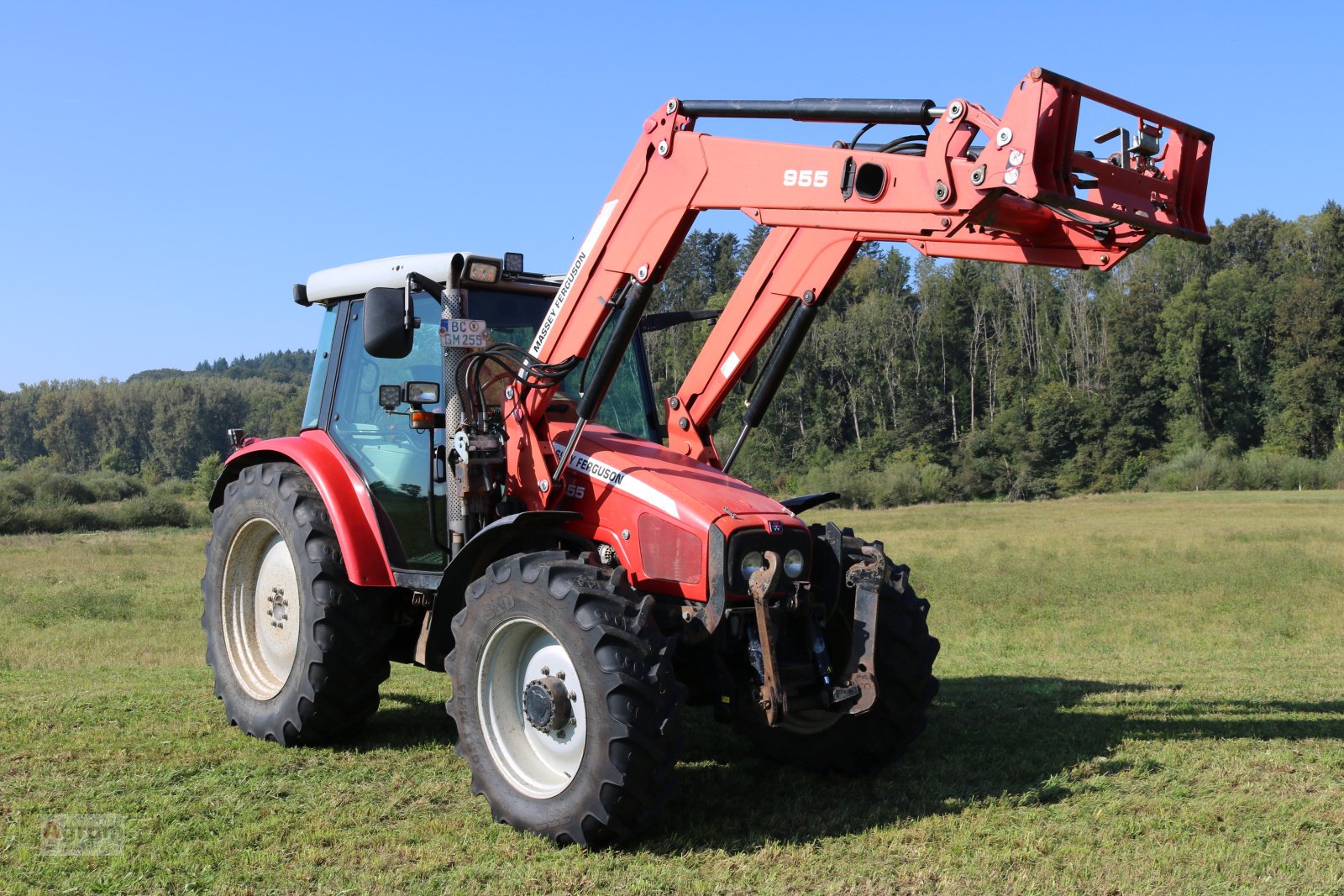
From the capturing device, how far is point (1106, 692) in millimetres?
9648

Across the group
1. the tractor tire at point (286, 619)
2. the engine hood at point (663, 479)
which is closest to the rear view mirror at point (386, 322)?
the engine hood at point (663, 479)

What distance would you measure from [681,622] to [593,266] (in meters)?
2.04

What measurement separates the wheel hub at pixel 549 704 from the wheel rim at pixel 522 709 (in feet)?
0.09

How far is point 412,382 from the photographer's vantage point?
23.4ft

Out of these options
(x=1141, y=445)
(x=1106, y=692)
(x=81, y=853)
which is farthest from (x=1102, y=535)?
(x=1141, y=445)

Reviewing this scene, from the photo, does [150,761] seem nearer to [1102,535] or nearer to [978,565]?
[978,565]

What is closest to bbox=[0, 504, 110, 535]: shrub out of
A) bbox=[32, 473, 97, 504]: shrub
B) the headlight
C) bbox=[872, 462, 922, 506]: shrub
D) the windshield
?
bbox=[32, 473, 97, 504]: shrub

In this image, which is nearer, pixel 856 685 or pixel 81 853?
pixel 81 853

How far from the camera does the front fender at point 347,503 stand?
7.26m

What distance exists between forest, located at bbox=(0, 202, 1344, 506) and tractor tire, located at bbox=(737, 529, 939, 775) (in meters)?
56.9

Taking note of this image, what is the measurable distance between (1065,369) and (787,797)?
83.2m

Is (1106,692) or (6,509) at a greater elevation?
(1106,692)

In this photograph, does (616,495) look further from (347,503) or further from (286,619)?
(286,619)

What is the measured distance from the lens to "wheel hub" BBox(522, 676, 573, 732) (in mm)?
5938
